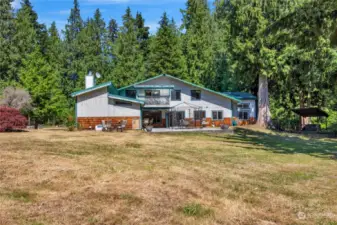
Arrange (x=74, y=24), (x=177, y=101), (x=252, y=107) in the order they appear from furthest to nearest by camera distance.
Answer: (x=74, y=24), (x=252, y=107), (x=177, y=101)

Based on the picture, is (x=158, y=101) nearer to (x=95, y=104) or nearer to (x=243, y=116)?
(x=95, y=104)

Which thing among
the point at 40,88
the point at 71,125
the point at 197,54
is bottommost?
the point at 71,125

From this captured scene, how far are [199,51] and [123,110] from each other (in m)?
23.4

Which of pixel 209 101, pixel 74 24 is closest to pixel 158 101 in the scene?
pixel 209 101

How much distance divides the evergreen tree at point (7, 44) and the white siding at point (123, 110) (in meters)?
21.9

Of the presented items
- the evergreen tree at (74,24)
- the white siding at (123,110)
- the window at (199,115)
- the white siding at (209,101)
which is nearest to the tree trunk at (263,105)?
the white siding at (209,101)

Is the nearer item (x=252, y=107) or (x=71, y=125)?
(x=71, y=125)

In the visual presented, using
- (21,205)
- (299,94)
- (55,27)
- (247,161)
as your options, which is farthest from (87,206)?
(55,27)

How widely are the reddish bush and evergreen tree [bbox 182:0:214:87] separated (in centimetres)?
2928

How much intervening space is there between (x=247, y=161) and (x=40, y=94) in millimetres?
29157

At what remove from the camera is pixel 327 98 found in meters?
43.3

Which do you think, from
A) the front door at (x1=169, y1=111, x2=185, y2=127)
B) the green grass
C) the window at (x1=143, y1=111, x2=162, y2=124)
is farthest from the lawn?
the window at (x1=143, y1=111, x2=162, y2=124)

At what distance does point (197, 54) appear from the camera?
50969mm

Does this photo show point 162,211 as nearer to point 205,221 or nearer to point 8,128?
point 205,221
